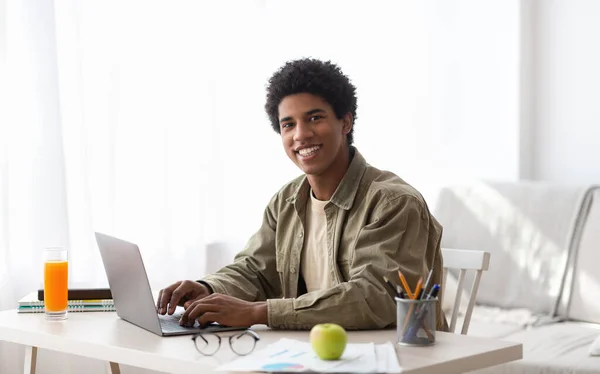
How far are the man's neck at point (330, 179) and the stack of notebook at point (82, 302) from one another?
0.57 m

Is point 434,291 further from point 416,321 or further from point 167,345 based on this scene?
point 167,345

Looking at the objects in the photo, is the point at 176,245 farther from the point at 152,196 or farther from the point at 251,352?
the point at 251,352

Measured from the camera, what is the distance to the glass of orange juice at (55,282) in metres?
2.05

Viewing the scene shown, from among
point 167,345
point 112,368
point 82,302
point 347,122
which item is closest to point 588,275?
point 347,122

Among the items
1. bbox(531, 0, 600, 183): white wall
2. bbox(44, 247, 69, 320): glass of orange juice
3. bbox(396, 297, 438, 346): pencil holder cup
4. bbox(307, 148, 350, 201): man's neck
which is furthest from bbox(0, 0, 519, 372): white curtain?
bbox(396, 297, 438, 346): pencil holder cup

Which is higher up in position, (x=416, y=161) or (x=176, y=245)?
(x=416, y=161)

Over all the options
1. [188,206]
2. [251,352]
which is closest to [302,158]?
[251,352]

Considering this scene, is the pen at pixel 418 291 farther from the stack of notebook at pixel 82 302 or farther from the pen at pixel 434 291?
Result: the stack of notebook at pixel 82 302

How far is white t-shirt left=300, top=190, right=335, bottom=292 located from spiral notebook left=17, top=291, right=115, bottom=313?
0.48m

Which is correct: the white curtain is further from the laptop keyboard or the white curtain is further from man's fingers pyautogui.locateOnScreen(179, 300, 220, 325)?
man's fingers pyautogui.locateOnScreen(179, 300, 220, 325)

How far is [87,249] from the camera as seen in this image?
3244mm

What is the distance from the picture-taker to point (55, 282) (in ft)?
6.77

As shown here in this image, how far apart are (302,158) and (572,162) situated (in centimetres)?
198

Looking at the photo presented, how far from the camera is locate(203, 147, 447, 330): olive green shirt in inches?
73.2
